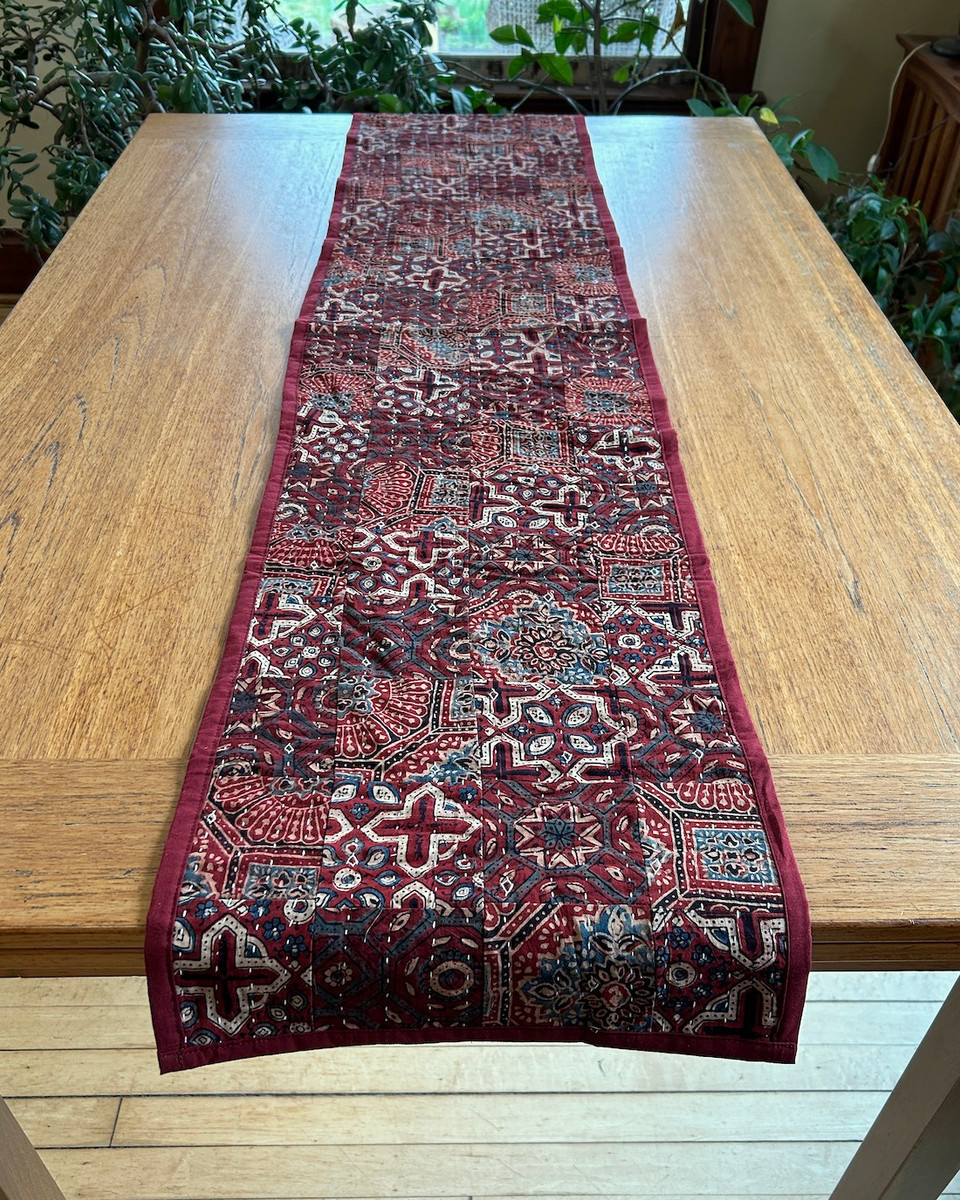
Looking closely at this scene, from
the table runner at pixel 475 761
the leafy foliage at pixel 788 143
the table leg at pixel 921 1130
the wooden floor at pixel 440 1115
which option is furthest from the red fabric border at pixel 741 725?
the leafy foliage at pixel 788 143

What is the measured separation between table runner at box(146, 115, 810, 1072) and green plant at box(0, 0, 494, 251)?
4.38 feet

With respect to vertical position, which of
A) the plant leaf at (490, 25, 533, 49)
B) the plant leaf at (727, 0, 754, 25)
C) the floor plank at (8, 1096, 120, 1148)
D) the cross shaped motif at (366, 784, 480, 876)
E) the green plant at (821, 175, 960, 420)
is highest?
the plant leaf at (727, 0, 754, 25)

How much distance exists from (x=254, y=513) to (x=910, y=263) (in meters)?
1.82

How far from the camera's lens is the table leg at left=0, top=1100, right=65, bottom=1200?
899mm

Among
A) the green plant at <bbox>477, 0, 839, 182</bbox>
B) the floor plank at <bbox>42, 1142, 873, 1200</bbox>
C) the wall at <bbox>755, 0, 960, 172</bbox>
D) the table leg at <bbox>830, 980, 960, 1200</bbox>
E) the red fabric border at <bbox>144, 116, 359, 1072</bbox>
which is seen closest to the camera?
the red fabric border at <bbox>144, 116, 359, 1072</bbox>

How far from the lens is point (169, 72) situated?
7.39 ft

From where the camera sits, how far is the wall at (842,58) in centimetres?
254

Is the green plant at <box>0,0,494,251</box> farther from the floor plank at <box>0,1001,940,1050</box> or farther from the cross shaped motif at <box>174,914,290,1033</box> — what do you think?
the cross shaped motif at <box>174,914,290,1033</box>

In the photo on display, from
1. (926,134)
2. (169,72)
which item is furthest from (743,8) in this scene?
(169,72)

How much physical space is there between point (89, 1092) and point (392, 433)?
937mm

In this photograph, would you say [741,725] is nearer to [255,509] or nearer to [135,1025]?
[255,509]

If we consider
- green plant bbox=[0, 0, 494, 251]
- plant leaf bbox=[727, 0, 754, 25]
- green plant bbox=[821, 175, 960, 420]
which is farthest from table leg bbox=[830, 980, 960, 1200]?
plant leaf bbox=[727, 0, 754, 25]

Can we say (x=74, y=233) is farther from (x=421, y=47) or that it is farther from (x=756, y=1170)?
(x=756, y=1170)

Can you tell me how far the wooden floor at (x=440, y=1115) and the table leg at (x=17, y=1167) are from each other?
330 millimetres
